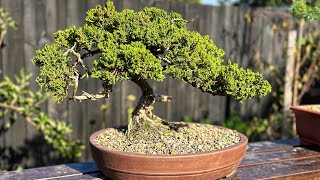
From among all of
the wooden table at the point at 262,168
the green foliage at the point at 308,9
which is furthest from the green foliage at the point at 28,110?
the green foliage at the point at 308,9

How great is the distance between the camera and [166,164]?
1.15 m

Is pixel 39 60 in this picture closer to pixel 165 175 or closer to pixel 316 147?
pixel 165 175

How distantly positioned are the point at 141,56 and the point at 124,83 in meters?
1.53

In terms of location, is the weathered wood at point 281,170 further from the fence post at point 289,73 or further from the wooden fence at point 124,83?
the fence post at point 289,73

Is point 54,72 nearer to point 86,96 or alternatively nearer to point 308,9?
point 86,96

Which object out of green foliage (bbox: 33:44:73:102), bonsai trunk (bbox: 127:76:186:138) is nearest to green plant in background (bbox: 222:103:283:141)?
bonsai trunk (bbox: 127:76:186:138)

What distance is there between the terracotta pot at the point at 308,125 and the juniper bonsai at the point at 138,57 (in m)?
0.44

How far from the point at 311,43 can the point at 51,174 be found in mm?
2668

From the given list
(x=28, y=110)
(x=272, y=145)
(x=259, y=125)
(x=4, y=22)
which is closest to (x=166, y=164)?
(x=272, y=145)

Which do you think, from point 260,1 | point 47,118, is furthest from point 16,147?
point 260,1

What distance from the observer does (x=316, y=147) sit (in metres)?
1.70

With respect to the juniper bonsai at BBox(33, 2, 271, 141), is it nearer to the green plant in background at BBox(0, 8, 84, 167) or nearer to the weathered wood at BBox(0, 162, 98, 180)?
the weathered wood at BBox(0, 162, 98, 180)

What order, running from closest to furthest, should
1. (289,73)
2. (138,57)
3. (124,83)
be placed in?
(138,57), (124,83), (289,73)

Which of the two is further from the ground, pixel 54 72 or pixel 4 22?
pixel 4 22
